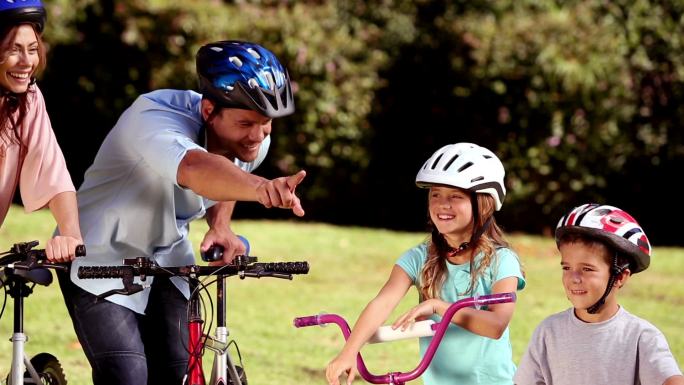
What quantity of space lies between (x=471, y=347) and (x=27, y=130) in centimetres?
180

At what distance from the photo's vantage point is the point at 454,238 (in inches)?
204

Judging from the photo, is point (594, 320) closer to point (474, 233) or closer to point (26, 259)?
point (474, 233)

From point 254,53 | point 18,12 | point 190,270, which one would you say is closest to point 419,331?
point 190,270

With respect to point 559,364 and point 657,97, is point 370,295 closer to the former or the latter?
point 657,97

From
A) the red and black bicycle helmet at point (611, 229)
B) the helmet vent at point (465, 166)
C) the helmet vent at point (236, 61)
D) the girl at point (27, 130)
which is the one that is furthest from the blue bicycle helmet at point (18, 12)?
the red and black bicycle helmet at point (611, 229)

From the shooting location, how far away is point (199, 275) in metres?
4.29

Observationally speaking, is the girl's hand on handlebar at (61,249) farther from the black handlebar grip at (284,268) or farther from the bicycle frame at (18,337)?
the black handlebar grip at (284,268)

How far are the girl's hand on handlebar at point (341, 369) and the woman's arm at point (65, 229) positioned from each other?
932mm

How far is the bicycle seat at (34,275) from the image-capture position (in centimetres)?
477

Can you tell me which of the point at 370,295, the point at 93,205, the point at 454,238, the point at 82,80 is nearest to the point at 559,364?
the point at 454,238

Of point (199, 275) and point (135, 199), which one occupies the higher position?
point (135, 199)

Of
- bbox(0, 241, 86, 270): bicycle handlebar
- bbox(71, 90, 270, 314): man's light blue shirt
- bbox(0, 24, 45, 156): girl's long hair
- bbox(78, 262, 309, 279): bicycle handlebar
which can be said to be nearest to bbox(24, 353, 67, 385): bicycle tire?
bbox(71, 90, 270, 314): man's light blue shirt

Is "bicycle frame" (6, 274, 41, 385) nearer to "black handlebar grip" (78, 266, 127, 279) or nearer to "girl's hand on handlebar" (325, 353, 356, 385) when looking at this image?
"black handlebar grip" (78, 266, 127, 279)

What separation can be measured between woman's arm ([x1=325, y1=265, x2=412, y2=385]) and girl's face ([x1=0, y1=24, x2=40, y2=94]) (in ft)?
4.66
